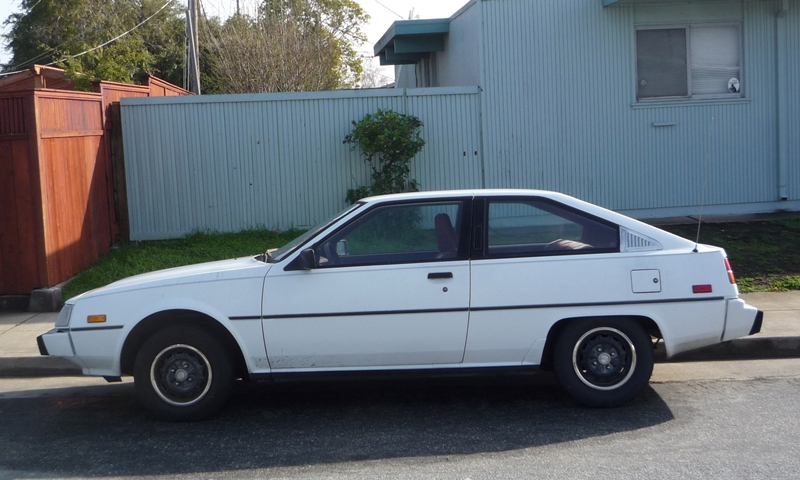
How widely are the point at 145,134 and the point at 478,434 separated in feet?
27.8

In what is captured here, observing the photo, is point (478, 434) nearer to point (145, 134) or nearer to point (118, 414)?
point (118, 414)

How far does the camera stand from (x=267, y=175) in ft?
40.8

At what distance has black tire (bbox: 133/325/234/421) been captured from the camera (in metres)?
5.84

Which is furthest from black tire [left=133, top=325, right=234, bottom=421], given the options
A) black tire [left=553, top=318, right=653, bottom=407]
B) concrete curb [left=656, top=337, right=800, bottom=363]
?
concrete curb [left=656, top=337, right=800, bottom=363]

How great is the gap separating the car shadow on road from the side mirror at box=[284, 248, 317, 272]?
1164 mm

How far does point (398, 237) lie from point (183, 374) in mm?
1862

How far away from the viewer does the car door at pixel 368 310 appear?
577cm

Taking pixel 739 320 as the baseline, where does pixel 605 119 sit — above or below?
above

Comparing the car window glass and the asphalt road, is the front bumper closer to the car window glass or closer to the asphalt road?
the asphalt road

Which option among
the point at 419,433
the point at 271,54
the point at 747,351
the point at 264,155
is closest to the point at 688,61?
the point at 747,351

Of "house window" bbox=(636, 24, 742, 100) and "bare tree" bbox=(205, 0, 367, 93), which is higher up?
"bare tree" bbox=(205, 0, 367, 93)

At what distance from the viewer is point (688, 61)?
41.7 feet

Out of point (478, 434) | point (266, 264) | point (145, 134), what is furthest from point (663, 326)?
point (145, 134)

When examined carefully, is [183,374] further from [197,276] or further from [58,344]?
[58,344]
